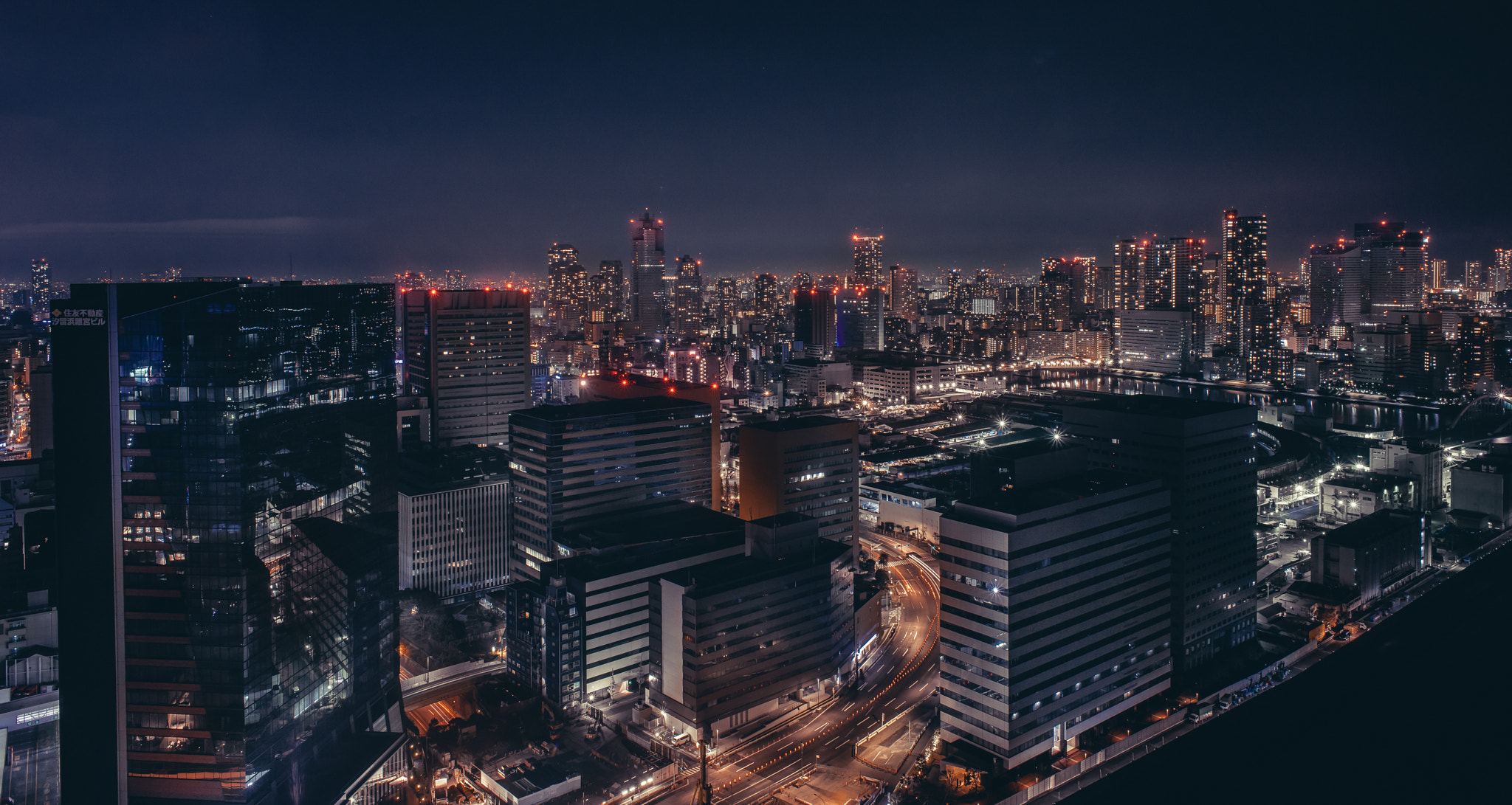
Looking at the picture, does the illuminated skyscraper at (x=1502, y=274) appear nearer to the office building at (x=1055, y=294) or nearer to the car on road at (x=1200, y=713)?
the office building at (x=1055, y=294)

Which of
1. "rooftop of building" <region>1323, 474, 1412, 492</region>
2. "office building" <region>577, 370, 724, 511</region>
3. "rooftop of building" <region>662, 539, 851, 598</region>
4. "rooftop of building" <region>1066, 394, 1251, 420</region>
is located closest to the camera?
"rooftop of building" <region>662, 539, 851, 598</region>

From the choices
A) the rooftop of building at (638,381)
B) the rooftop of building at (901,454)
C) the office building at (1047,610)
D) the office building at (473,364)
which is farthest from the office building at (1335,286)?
the office building at (1047,610)

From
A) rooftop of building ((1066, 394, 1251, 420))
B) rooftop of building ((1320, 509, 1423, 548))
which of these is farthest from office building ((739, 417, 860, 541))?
rooftop of building ((1320, 509, 1423, 548))

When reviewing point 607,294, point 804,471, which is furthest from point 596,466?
point 607,294

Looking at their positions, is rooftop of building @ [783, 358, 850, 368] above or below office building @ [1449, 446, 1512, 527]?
above

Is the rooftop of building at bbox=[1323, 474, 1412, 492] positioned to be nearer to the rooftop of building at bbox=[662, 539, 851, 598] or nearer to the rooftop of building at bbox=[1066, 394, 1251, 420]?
the rooftop of building at bbox=[1066, 394, 1251, 420]

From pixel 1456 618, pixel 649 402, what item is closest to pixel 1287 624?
pixel 1456 618

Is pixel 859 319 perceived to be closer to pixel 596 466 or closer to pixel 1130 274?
pixel 1130 274

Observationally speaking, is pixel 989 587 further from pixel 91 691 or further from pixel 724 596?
pixel 91 691
